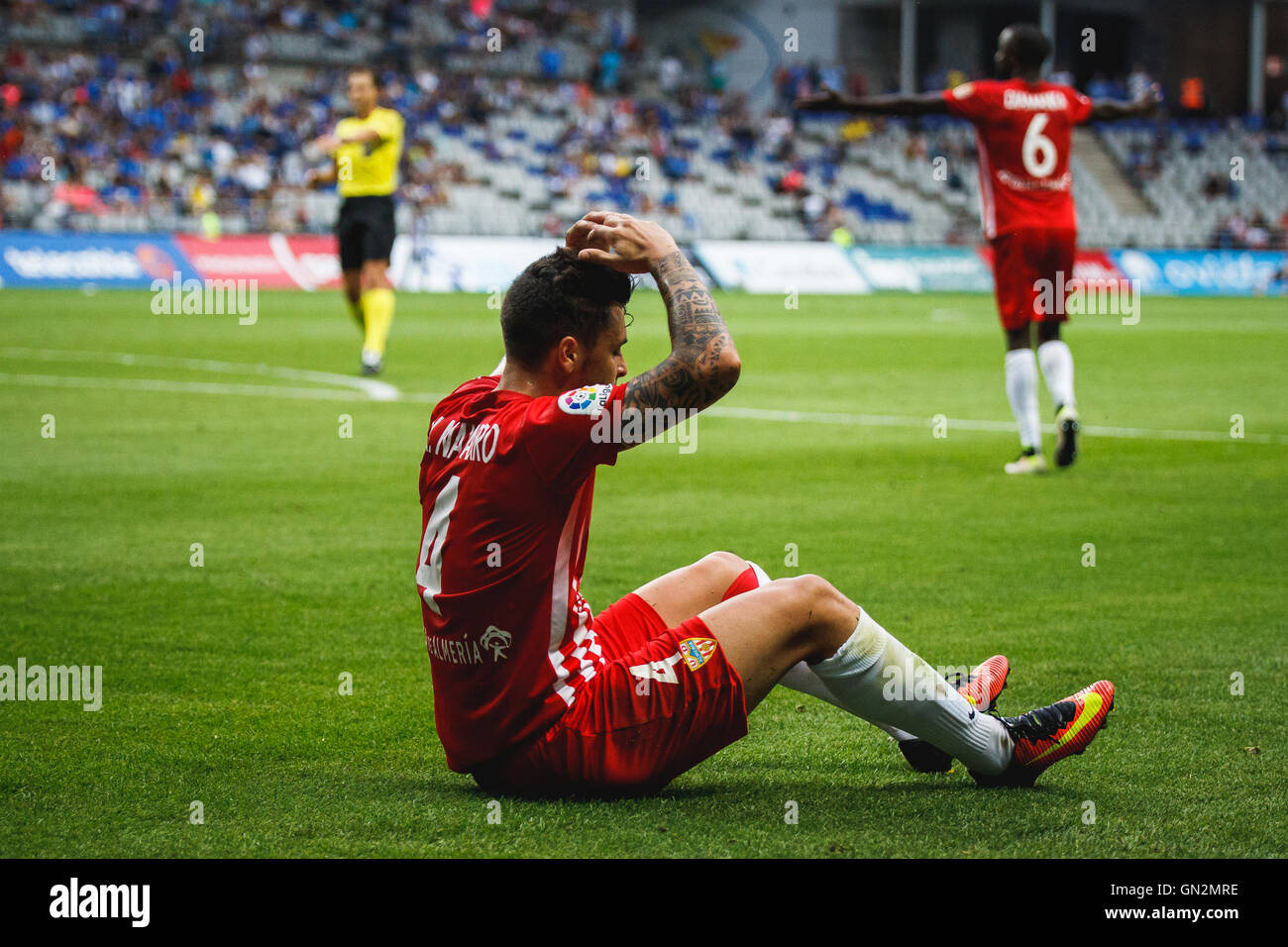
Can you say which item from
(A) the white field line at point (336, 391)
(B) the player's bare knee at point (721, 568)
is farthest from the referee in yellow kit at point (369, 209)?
(B) the player's bare knee at point (721, 568)

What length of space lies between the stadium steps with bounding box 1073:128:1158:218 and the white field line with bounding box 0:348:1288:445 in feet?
130

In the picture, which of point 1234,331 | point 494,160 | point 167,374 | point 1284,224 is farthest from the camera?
point 1284,224

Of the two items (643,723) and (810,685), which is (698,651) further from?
(810,685)

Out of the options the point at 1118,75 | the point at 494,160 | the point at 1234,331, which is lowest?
the point at 1234,331

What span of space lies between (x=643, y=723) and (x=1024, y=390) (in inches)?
265

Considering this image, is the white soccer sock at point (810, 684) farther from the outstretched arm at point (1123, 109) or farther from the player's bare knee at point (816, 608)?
the outstretched arm at point (1123, 109)

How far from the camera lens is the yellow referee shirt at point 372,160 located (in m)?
14.6

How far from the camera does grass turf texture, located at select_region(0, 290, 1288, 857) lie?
3.38 m

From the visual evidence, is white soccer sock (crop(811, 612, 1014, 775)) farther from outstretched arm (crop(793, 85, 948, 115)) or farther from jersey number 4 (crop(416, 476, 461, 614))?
outstretched arm (crop(793, 85, 948, 115))

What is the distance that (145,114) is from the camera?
38.2 meters

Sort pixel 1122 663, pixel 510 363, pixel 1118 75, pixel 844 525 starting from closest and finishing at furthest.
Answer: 1. pixel 510 363
2. pixel 1122 663
3. pixel 844 525
4. pixel 1118 75

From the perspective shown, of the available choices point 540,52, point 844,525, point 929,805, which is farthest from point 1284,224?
point 929,805

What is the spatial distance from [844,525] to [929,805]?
402 centimetres
